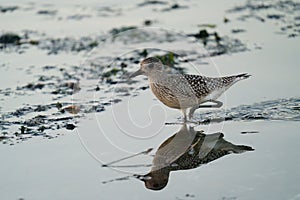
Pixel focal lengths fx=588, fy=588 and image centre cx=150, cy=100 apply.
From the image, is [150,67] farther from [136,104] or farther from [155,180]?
[155,180]

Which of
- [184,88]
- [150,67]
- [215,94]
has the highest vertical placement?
[150,67]

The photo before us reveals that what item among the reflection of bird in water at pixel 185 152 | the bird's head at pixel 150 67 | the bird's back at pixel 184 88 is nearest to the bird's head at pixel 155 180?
the reflection of bird in water at pixel 185 152

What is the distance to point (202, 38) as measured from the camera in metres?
11.3

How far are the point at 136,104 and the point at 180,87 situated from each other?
0.81 m

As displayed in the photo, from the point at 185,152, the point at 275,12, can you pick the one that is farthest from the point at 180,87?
the point at 275,12

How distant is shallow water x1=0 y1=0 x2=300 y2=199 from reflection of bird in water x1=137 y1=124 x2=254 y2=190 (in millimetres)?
29

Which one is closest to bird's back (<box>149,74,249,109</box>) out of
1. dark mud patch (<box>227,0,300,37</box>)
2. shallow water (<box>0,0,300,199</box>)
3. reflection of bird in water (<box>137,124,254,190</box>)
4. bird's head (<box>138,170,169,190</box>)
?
shallow water (<box>0,0,300,199</box>)

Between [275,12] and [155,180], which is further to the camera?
[275,12]

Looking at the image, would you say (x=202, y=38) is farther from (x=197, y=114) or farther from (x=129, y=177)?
(x=129, y=177)

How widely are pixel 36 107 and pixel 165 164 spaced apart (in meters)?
2.67

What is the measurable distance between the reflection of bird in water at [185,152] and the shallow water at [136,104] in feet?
0.10

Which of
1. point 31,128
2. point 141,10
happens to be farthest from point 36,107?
point 141,10

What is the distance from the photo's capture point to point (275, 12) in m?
12.6

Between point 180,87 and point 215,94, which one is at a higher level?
point 180,87
